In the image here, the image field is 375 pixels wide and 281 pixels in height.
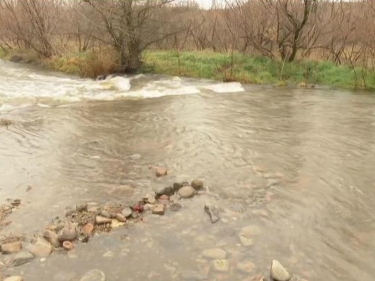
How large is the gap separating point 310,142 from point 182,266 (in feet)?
18.0

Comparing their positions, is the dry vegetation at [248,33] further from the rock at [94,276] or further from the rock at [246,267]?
the rock at [94,276]

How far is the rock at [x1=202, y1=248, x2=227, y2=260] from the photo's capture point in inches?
174

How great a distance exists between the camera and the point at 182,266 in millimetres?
4270

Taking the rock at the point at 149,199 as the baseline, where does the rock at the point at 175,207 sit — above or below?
below

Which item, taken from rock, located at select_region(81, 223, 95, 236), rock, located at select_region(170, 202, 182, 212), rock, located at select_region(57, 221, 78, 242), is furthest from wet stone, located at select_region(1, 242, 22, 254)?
rock, located at select_region(170, 202, 182, 212)

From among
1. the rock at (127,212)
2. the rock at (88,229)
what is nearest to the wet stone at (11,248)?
the rock at (88,229)

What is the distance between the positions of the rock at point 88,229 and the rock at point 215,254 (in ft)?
4.57

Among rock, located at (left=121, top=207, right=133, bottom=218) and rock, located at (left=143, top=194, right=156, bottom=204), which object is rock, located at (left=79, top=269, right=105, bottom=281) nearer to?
rock, located at (left=121, top=207, right=133, bottom=218)

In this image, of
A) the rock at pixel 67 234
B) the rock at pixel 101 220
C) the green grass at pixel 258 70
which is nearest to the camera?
the rock at pixel 67 234

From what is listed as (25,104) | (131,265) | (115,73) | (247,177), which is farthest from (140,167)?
(115,73)

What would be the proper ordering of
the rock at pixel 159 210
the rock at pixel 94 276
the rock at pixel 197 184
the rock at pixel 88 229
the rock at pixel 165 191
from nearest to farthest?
the rock at pixel 94 276, the rock at pixel 88 229, the rock at pixel 159 210, the rock at pixel 165 191, the rock at pixel 197 184

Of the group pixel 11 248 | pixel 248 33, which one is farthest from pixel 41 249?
pixel 248 33

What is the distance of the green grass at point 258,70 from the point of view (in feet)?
55.8

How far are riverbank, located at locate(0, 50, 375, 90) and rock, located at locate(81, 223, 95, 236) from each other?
13842 millimetres
